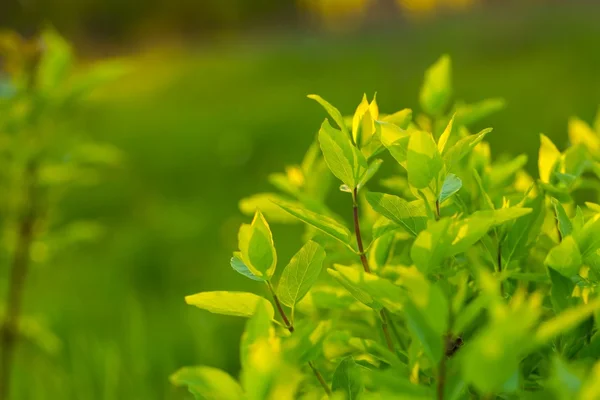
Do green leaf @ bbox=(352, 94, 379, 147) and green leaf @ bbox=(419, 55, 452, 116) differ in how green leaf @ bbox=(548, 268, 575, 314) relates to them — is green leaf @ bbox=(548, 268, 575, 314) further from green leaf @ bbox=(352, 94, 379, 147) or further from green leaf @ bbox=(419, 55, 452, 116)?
green leaf @ bbox=(419, 55, 452, 116)

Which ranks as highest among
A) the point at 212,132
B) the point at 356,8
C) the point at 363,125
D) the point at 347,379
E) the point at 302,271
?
the point at 356,8

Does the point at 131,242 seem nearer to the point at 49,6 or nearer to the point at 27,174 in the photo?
the point at 27,174

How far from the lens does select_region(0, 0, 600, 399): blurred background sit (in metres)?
2.56

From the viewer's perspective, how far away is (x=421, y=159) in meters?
0.62

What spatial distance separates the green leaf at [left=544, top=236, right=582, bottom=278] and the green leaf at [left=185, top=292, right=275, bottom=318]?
0.85 ft

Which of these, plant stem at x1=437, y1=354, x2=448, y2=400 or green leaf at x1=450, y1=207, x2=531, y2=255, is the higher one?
green leaf at x1=450, y1=207, x2=531, y2=255

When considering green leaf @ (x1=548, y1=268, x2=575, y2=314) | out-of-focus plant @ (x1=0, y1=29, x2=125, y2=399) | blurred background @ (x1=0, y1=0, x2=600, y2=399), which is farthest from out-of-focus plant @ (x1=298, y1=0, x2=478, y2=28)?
green leaf @ (x1=548, y1=268, x2=575, y2=314)

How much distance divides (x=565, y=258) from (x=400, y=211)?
0.15m

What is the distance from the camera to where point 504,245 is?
2.32ft

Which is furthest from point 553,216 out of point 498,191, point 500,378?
point 500,378

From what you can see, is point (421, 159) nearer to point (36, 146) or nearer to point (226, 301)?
point (226, 301)

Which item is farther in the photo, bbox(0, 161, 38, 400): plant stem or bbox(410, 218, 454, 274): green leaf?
bbox(0, 161, 38, 400): plant stem

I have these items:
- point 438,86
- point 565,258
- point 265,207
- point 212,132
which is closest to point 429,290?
point 565,258

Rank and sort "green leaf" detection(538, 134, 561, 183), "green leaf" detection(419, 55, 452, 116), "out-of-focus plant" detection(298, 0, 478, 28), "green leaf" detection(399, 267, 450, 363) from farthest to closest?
"out-of-focus plant" detection(298, 0, 478, 28)
"green leaf" detection(419, 55, 452, 116)
"green leaf" detection(538, 134, 561, 183)
"green leaf" detection(399, 267, 450, 363)
